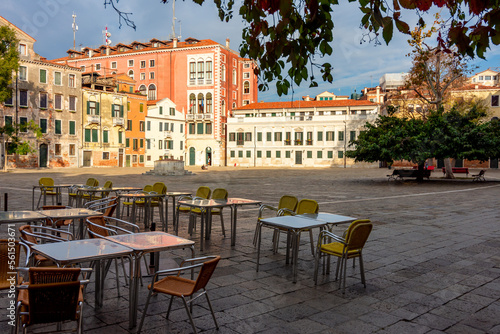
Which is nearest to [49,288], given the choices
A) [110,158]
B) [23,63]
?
[23,63]

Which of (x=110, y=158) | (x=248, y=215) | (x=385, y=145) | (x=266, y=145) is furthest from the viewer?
(x=266, y=145)

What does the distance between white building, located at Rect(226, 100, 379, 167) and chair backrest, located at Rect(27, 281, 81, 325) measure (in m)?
53.6

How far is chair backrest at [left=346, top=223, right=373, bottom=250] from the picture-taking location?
5199 mm

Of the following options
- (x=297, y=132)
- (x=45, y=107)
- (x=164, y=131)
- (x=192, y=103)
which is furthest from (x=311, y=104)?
(x=45, y=107)

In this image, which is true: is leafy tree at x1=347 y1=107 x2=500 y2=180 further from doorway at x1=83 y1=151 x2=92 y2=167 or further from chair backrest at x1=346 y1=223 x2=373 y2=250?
doorway at x1=83 y1=151 x2=92 y2=167

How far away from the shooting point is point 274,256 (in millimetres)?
6992

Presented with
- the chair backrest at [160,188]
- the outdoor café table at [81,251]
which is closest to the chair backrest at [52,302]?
the outdoor café table at [81,251]

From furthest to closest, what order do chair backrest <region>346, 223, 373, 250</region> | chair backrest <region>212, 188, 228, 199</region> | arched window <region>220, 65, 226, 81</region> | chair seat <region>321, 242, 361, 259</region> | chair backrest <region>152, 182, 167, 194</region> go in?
arched window <region>220, 65, 226, 81</region> → chair backrest <region>152, 182, 167, 194</region> → chair backrest <region>212, 188, 228, 199</region> → chair seat <region>321, 242, 361, 259</region> → chair backrest <region>346, 223, 373, 250</region>

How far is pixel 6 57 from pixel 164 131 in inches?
987

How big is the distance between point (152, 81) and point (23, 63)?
73.8 ft

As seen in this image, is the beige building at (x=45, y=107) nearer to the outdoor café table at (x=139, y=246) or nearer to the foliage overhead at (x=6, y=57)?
the foliage overhead at (x=6, y=57)

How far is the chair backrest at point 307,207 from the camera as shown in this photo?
7098mm

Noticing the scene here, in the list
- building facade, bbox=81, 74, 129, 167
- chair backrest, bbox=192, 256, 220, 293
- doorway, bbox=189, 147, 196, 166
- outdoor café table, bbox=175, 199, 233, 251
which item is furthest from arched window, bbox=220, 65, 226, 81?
chair backrest, bbox=192, 256, 220, 293

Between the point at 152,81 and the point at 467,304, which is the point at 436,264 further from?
the point at 152,81
